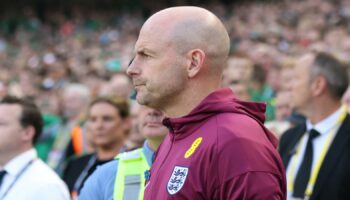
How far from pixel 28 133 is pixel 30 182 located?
2.25 feet

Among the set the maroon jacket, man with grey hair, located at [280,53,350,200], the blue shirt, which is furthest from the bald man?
man with grey hair, located at [280,53,350,200]

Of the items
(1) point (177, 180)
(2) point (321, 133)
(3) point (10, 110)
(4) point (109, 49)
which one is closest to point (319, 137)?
(2) point (321, 133)

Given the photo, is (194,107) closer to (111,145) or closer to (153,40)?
(153,40)

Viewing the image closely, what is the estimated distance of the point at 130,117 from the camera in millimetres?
6699

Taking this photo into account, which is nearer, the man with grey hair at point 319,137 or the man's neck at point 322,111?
the man with grey hair at point 319,137

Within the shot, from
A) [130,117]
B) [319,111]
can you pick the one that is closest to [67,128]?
[130,117]

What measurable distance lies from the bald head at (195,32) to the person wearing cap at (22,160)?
1924mm

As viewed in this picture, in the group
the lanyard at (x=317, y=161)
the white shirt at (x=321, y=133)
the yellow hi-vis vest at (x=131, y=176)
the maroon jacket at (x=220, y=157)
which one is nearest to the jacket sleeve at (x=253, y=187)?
the maroon jacket at (x=220, y=157)

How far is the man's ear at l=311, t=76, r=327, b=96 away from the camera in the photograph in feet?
18.3

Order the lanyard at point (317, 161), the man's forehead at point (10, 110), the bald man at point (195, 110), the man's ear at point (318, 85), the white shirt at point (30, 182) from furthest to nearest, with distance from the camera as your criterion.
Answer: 1. the man's ear at point (318, 85)
2. the man's forehead at point (10, 110)
3. the lanyard at point (317, 161)
4. the white shirt at point (30, 182)
5. the bald man at point (195, 110)

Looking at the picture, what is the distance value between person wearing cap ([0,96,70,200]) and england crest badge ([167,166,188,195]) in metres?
1.93

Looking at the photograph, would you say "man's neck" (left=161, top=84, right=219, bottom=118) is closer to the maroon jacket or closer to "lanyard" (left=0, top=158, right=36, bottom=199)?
the maroon jacket

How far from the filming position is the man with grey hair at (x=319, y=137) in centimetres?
503

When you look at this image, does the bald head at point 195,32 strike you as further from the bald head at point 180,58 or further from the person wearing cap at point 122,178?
the person wearing cap at point 122,178
